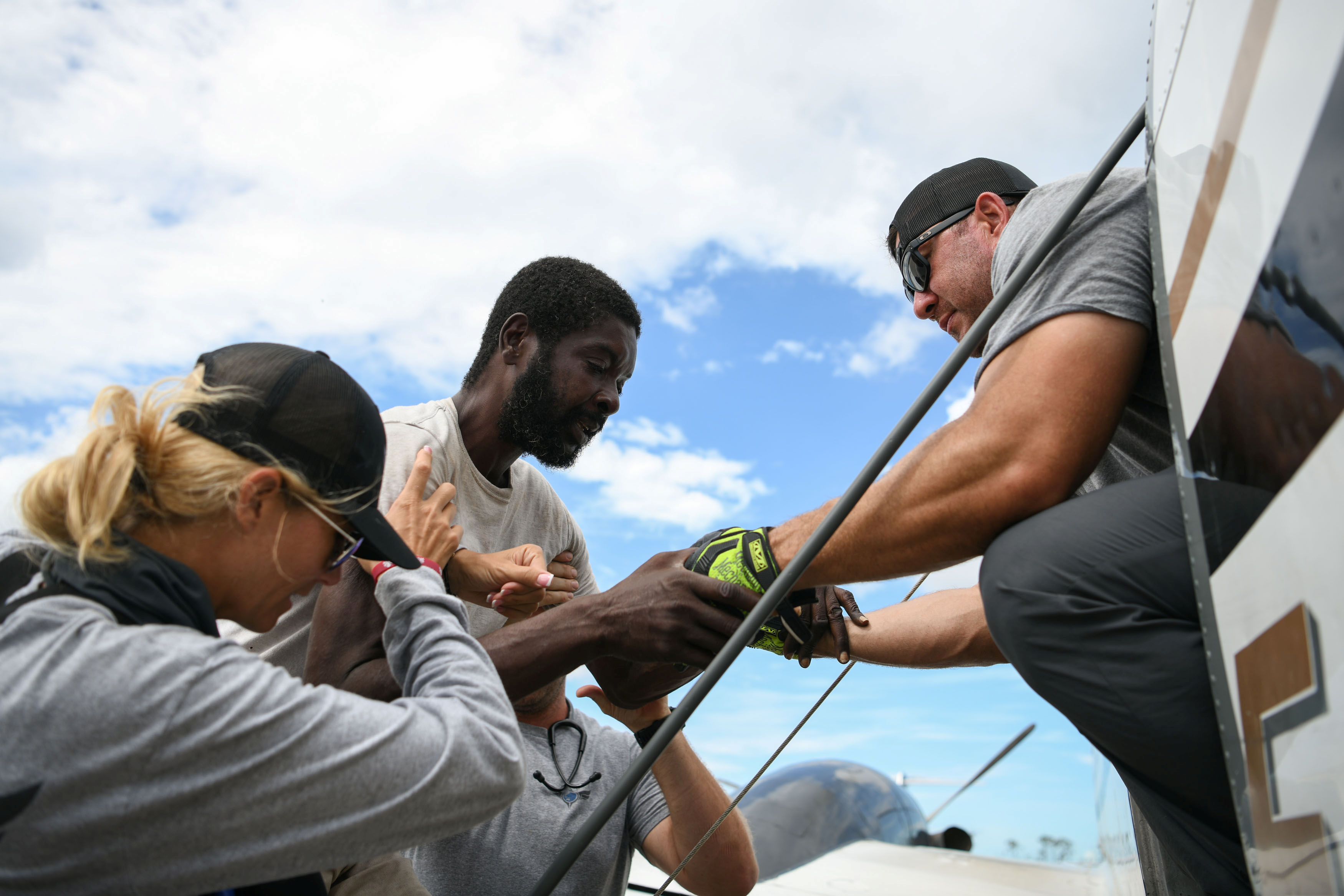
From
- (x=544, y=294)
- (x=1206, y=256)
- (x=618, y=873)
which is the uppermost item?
(x=544, y=294)

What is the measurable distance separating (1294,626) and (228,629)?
2.79 meters

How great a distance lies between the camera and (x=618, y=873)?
2904mm

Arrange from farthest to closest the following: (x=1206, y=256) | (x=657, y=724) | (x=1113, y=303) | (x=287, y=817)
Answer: (x=657, y=724), (x=1113, y=303), (x=1206, y=256), (x=287, y=817)

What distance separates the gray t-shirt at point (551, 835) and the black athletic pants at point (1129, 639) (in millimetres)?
1504

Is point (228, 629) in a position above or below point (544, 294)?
below

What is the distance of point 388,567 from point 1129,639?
1395 mm

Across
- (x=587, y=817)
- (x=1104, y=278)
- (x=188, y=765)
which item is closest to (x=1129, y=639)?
(x=1104, y=278)

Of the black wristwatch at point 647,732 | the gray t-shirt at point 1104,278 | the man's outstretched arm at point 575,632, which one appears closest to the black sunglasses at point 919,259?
the gray t-shirt at point 1104,278

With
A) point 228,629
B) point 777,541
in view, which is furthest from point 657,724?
point 228,629

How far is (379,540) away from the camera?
1520 mm

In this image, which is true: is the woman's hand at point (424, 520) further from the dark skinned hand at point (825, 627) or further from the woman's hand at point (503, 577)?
the dark skinned hand at point (825, 627)

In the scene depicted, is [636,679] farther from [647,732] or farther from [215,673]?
[215,673]

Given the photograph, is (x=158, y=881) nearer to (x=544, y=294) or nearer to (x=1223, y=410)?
(x=1223, y=410)

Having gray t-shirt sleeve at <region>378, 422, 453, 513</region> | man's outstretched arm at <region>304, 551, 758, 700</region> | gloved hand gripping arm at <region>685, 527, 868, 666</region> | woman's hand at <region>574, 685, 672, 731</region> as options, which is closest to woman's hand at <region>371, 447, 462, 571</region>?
man's outstretched arm at <region>304, 551, 758, 700</region>
